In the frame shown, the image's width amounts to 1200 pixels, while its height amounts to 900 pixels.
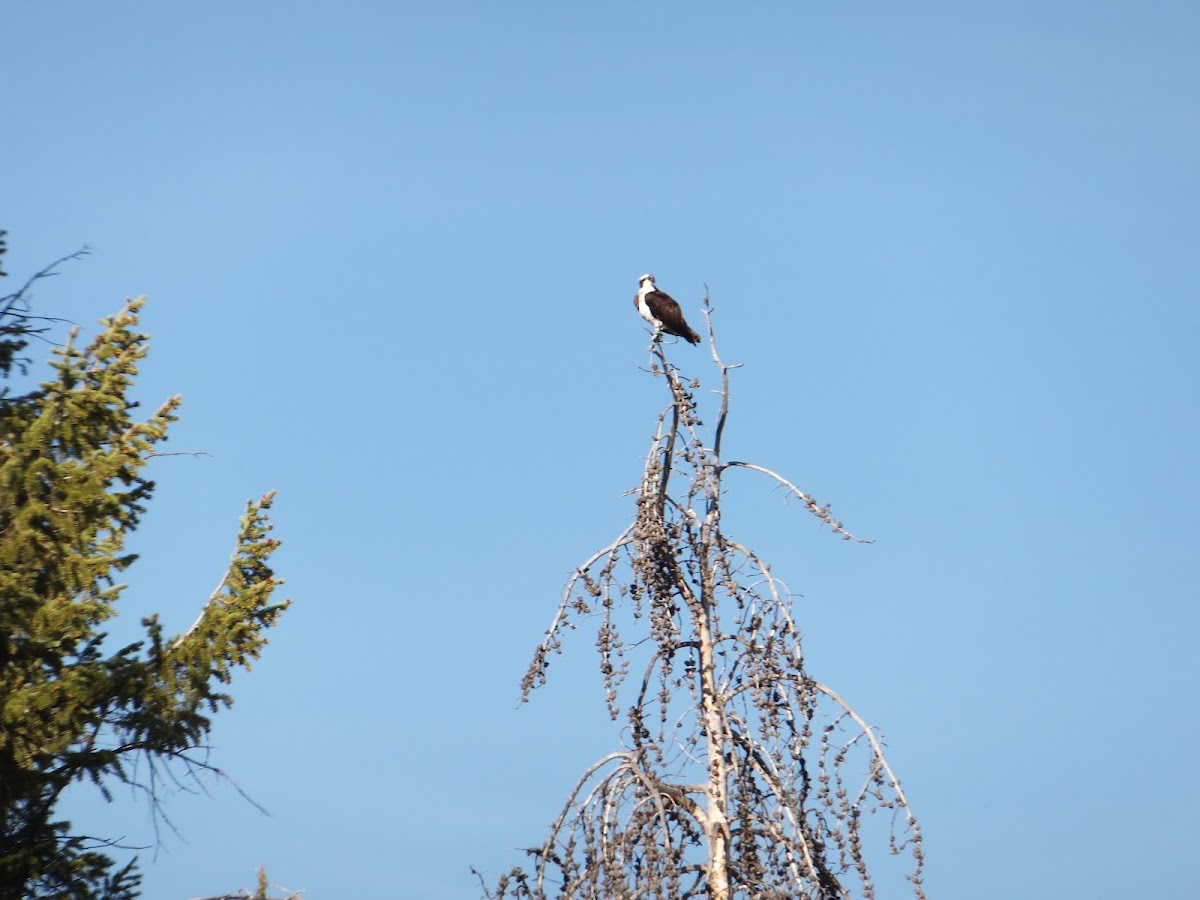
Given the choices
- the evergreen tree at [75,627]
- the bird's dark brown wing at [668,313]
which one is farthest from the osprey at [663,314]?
the evergreen tree at [75,627]

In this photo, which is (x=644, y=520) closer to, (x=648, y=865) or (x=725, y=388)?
(x=725, y=388)

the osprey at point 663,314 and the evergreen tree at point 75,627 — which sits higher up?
the osprey at point 663,314

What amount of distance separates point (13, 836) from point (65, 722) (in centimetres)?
85

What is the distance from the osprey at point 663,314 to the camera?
13.6 m

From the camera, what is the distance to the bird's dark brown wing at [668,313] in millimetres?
13609

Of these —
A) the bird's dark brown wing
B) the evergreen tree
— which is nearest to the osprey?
the bird's dark brown wing

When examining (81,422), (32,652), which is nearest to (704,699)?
(32,652)

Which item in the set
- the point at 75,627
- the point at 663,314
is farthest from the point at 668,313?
the point at 75,627

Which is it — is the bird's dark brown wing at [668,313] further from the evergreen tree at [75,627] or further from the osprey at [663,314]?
the evergreen tree at [75,627]

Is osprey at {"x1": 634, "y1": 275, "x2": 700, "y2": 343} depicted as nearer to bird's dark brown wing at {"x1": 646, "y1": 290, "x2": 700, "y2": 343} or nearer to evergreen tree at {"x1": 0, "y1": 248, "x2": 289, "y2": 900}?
bird's dark brown wing at {"x1": 646, "y1": 290, "x2": 700, "y2": 343}

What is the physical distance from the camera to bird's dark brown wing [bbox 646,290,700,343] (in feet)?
44.7

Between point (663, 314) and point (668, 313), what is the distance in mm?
52

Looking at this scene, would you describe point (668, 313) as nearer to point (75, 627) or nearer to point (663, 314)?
point (663, 314)

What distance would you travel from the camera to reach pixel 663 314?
44.7 ft
